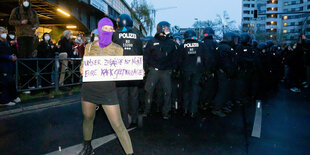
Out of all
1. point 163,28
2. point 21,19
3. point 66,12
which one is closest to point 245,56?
point 163,28

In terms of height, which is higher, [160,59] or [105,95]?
[160,59]

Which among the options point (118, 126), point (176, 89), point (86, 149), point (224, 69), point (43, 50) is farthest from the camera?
point (43, 50)

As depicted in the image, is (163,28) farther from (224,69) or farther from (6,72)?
(6,72)

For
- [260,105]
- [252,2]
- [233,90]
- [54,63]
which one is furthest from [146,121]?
[252,2]

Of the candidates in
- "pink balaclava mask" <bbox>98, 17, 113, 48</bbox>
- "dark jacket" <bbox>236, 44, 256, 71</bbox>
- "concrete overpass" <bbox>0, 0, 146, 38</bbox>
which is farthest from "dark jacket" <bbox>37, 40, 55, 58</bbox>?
"dark jacket" <bbox>236, 44, 256, 71</bbox>

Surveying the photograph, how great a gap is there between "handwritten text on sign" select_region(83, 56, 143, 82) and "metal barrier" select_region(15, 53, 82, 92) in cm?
523

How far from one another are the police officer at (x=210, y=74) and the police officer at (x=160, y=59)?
3.34 ft

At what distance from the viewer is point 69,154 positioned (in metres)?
3.49

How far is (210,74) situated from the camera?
6.14 meters

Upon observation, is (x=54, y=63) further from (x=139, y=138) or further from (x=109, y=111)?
(x=109, y=111)

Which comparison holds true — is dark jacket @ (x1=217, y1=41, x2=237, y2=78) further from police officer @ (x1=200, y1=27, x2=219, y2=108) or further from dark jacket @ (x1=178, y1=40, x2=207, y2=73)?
dark jacket @ (x1=178, y1=40, x2=207, y2=73)

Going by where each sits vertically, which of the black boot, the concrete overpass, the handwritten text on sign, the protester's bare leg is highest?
the concrete overpass

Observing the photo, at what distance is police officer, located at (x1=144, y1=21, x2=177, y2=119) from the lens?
5270 mm

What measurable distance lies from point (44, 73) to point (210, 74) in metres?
5.42
